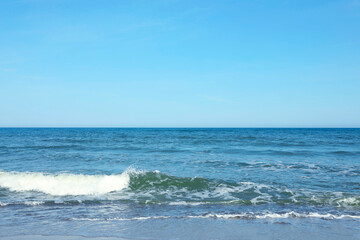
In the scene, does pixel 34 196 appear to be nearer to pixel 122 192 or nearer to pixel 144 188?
pixel 122 192

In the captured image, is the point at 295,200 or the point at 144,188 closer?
the point at 295,200

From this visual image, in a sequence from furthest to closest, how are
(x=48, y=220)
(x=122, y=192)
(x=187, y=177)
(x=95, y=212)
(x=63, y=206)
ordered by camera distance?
(x=187, y=177), (x=122, y=192), (x=63, y=206), (x=95, y=212), (x=48, y=220)

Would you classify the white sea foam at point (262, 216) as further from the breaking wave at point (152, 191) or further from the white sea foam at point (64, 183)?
the white sea foam at point (64, 183)

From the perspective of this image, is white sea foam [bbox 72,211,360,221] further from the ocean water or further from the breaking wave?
the breaking wave

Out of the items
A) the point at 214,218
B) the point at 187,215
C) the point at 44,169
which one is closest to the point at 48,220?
the point at 187,215

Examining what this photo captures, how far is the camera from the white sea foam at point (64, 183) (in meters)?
11.8

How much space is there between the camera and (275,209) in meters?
8.89

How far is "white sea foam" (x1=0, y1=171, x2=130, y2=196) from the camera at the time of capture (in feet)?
38.7

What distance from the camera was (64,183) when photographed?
12836 mm

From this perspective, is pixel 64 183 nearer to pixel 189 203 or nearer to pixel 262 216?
pixel 189 203

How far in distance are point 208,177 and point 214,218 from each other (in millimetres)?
6504

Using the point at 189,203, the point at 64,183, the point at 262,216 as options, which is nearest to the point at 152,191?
the point at 189,203

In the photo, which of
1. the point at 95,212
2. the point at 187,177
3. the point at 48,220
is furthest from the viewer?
the point at 187,177

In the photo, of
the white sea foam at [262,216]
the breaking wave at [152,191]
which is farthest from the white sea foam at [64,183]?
the white sea foam at [262,216]
